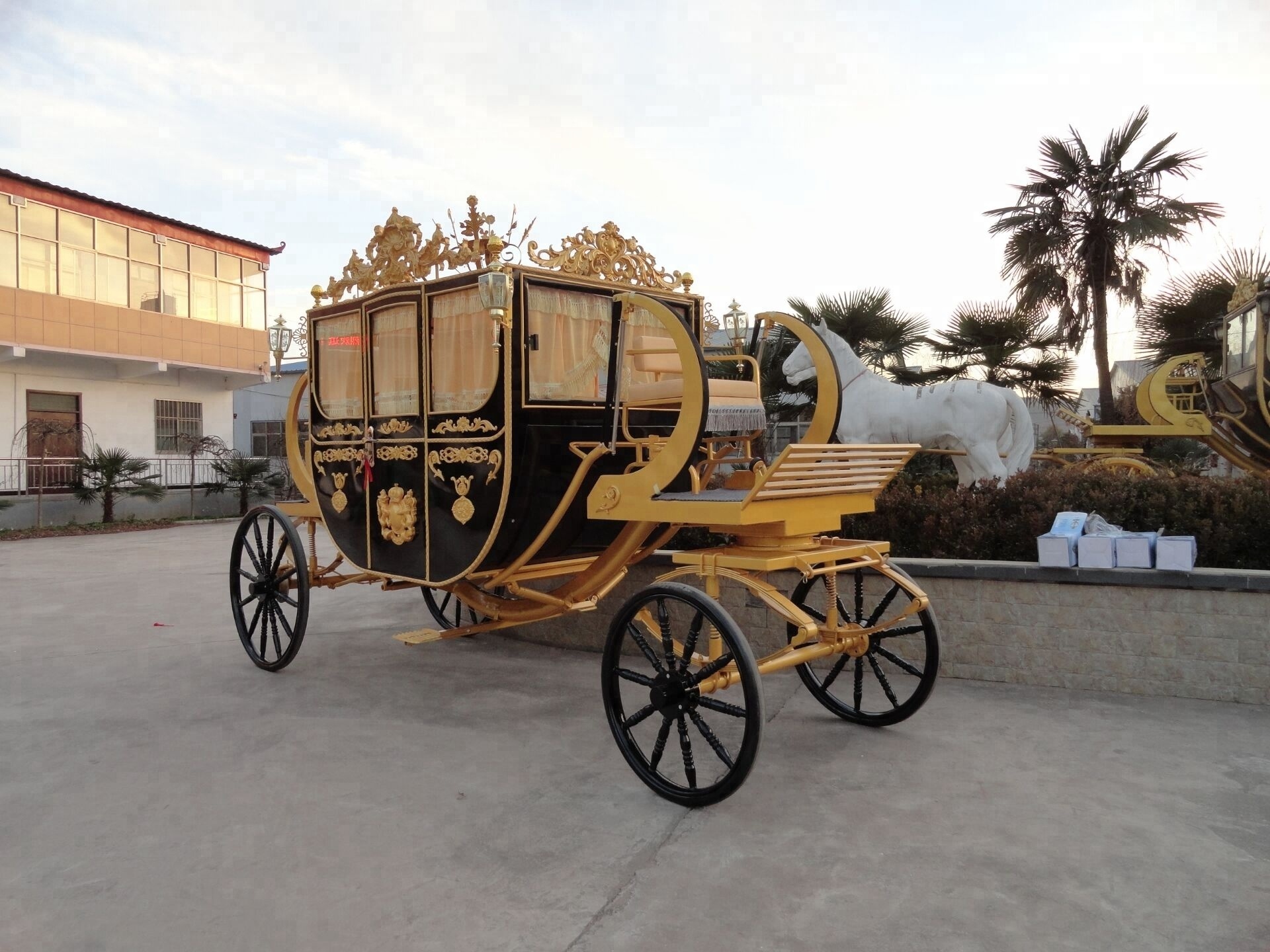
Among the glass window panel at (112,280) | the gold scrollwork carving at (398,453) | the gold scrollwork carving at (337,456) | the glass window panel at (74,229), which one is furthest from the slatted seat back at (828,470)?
the glass window panel at (112,280)

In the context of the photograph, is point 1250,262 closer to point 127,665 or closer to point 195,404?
point 127,665

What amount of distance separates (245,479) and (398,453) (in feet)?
49.7

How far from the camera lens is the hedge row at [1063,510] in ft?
15.6

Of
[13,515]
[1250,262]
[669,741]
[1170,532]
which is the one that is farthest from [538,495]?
[13,515]

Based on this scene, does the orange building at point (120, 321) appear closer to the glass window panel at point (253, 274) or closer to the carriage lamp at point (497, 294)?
the glass window panel at point (253, 274)

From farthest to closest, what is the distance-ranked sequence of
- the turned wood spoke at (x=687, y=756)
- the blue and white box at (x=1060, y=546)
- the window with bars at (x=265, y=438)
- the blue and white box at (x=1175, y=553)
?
the window with bars at (x=265, y=438) < the blue and white box at (x=1060, y=546) < the blue and white box at (x=1175, y=553) < the turned wood spoke at (x=687, y=756)

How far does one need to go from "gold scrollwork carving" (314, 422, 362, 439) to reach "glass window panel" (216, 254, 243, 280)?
16470 millimetres

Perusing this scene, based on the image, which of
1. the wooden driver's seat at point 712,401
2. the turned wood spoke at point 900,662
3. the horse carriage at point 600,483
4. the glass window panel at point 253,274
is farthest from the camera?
the glass window panel at point 253,274

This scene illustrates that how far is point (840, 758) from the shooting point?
364 cm

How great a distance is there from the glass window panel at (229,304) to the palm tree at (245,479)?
9.74 feet

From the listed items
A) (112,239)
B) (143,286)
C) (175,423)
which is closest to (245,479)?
(175,423)

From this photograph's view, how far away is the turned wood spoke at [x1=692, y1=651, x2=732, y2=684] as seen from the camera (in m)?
3.21

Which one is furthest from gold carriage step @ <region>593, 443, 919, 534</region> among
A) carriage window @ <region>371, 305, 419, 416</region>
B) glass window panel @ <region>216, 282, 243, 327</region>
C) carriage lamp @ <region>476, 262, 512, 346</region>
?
glass window panel @ <region>216, 282, 243, 327</region>

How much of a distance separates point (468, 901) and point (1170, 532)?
169 inches
